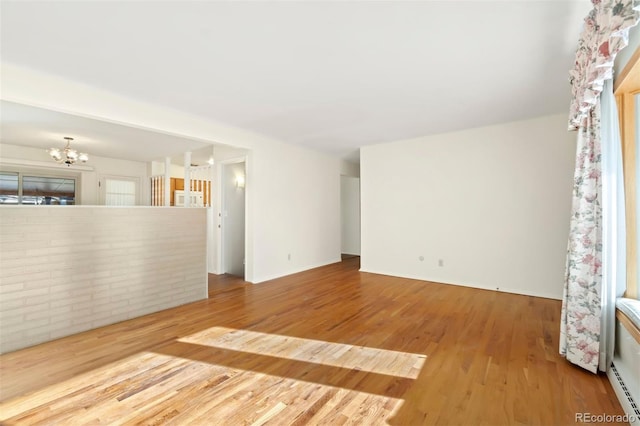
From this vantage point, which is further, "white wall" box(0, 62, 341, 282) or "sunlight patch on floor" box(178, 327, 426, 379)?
"white wall" box(0, 62, 341, 282)

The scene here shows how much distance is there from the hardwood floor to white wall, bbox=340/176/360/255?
421 centimetres

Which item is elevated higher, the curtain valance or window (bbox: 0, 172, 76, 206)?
the curtain valance

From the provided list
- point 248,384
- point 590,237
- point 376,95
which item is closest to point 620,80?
point 590,237

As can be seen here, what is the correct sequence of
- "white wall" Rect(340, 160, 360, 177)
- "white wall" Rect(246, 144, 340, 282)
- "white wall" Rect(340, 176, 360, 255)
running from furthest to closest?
"white wall" Rect(340, 176, 360, 255)
"white wall" Rect(340, 160, 360, 177)
"white wall" Rect(246, 144, 340, 282)

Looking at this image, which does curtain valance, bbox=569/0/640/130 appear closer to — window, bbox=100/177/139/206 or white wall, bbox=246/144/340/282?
white wall, bbox=246/144/340/282

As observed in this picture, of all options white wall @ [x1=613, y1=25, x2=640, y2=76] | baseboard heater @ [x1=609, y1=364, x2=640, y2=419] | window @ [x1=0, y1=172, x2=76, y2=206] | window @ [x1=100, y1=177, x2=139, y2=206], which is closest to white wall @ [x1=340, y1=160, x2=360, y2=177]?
white wall @ [x1=613, y1=25, x2=640, y2=76]

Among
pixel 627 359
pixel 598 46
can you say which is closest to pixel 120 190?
pixel 598 46

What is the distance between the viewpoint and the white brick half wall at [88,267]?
2449mm

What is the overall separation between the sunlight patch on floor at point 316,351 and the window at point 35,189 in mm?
5604

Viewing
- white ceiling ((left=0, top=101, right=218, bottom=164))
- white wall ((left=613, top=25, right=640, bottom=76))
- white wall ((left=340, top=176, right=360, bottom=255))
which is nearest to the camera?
white wall ((left=613, top=25, right=640, bottom=76))

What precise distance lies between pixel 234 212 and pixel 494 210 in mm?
4619

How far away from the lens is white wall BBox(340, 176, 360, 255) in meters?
7.60

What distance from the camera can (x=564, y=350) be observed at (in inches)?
87.0

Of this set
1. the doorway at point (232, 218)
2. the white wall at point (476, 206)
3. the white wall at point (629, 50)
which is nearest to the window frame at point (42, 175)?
the doorway at point (232, 218)
